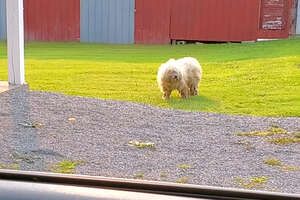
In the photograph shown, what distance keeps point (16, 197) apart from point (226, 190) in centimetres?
51

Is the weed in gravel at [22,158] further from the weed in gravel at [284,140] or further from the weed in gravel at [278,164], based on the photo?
the weed in gravel at [284,140]

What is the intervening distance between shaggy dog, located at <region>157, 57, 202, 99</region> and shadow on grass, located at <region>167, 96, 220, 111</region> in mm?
184

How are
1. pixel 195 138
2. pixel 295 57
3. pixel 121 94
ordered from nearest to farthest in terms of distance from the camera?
pixel 195 138 → pixel 121 94 → pixel 295 57

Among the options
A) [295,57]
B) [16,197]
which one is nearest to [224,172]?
[16,197]

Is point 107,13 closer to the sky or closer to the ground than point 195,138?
closer to the sky

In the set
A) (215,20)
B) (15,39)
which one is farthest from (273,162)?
(215,20)

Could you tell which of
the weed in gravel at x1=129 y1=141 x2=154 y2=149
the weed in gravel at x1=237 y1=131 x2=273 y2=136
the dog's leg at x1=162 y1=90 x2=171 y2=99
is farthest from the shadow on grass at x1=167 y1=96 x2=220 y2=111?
the weed in gravel at x1=129 y1=141 x2=154 y2=149

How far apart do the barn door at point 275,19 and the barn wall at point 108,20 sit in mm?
4570

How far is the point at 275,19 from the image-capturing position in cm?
1772

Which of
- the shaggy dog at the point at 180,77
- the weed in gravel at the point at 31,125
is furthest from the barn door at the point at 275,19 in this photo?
the weed in gravel at the point at 31,125

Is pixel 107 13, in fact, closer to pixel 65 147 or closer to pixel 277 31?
pixel 277 31

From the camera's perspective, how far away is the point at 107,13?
18.5m

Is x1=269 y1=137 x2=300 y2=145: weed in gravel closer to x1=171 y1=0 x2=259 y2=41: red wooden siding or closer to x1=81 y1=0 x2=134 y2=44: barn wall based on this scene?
x1=171 y1=0 x2=259 y2=41: red wooden siding

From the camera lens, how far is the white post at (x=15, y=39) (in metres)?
6.94
